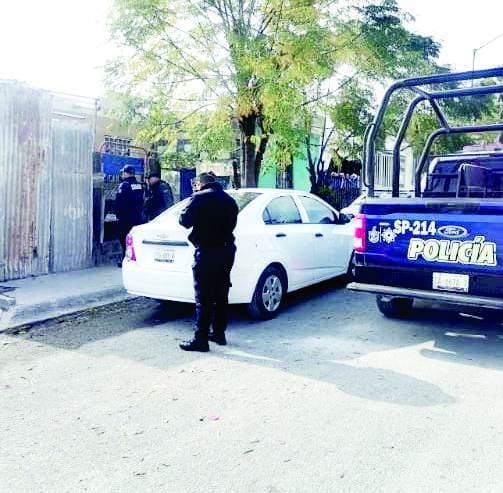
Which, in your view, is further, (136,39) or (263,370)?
(136,39)

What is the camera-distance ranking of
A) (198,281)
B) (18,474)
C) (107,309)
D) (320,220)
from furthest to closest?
1. (320,220)
2. (107,309)
3. (198,281)
4. (18,474)

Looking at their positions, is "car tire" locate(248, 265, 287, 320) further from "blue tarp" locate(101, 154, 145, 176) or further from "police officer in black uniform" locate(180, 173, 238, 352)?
"blue tarp" locate(101, 154, 145, 176)

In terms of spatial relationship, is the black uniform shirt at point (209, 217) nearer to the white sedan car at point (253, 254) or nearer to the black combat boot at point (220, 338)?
the white sedan car at point (253, 254)

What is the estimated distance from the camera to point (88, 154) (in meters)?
9.95

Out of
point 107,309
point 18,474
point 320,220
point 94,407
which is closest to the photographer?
point 18,474

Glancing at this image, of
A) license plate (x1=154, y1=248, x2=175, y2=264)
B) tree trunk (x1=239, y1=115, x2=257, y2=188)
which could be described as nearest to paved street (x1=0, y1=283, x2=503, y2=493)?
license plate (x1=154, y1=248, x2=175, y2=264)

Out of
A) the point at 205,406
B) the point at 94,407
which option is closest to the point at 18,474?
the point at 94,407

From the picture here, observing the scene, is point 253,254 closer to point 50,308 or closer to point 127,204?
point 50,308

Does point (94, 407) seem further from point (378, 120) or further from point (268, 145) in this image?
point (268, 145)

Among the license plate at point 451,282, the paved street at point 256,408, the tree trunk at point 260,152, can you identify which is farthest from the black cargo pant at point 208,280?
the tree trunk at point 260,152

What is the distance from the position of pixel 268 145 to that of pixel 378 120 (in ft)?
19.0

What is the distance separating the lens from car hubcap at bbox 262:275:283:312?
694cm

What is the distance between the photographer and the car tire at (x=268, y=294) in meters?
6.80

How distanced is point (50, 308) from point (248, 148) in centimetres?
575
